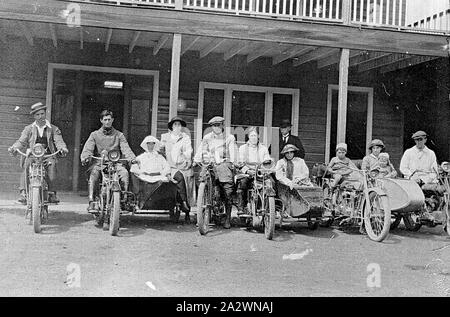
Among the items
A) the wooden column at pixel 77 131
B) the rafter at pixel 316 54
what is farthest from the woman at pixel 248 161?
the wooden column at pixel 77 131

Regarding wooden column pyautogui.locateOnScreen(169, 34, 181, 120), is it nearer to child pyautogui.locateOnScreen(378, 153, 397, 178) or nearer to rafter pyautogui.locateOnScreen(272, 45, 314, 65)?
rafter pyautogui.locateOnScreen(272, 45, 314, 65)

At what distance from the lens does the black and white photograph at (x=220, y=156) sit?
220 inches

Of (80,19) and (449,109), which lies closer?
(80,19)

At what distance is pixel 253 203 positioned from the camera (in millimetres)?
7734

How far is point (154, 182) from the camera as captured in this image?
302 inches

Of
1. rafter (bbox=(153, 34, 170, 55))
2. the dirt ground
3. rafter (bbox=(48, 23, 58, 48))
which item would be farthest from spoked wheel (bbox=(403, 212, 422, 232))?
rafter (bbox=(48, 23, 58, 48))

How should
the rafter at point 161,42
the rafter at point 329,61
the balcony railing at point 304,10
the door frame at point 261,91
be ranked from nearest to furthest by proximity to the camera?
the balcony railing at point 304,10 < the rafter at point 161,42 < the rafter at point 329,61 < the door frame at point 261,91

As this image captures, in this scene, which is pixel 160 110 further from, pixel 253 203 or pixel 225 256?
pixel 225 256

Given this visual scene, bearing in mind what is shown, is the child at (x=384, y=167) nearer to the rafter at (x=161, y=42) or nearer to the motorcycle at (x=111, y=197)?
the motorcycle at (x=111, y=197)

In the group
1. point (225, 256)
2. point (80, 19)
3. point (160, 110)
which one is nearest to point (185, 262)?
point (225, 256)

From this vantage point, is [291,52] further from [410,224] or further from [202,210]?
[202,210]

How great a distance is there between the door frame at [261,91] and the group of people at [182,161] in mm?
3733

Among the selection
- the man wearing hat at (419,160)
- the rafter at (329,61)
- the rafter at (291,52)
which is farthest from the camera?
the rafter at (329,61)

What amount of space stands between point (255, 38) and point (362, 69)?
452 centimetres
